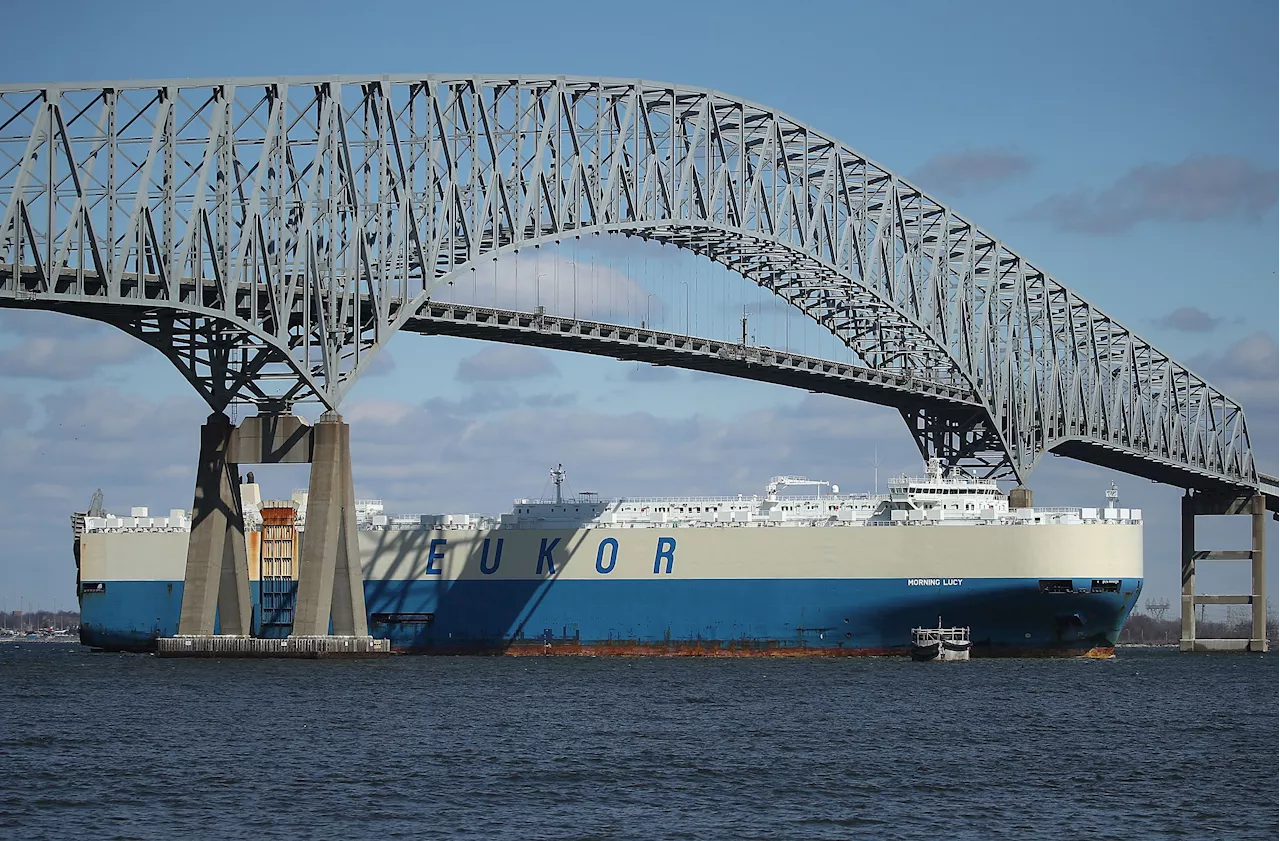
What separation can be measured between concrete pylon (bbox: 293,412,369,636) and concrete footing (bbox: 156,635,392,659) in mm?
349

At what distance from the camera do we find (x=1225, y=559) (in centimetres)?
11562

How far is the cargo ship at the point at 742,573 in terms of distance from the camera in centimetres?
8112

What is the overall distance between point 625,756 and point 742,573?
4031 cm

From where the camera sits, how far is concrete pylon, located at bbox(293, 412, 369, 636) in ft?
221

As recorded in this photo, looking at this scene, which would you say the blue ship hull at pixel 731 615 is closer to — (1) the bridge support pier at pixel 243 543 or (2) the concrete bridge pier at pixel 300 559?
(2) the concrete bridge pier at pixel 300 559

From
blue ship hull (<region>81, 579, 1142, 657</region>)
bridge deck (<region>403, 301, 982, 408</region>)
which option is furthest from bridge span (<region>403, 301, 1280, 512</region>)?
blue ship hull (<region>81, 579, 1142, 657</region>)

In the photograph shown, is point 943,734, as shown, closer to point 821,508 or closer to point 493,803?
point 493,803

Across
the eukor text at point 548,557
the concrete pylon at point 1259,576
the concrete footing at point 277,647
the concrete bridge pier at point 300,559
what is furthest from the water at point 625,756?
the concrete pylon at point 1259,576

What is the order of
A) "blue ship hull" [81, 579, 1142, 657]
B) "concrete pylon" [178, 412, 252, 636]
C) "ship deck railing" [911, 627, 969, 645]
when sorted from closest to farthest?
"concrete pylon" [178, 412, 252, 636] → "ship deck railing" [911, 627, 969, 645] → "blue ship hull" [81, 579, 1142, 657]

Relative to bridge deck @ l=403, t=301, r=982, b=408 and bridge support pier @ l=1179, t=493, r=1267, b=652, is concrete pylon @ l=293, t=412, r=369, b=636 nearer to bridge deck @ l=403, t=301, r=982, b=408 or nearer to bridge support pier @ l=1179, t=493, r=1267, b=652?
bridge deck @ l=403, t=301, r=982, b=408

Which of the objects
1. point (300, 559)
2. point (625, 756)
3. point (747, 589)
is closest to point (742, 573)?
point (747, 589)

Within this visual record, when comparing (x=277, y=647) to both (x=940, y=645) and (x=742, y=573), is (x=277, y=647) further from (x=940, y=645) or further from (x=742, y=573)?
(x=940, y=645)

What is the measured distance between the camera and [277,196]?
69062 millimetres

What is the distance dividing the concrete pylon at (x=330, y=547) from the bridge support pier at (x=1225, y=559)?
205 ft
